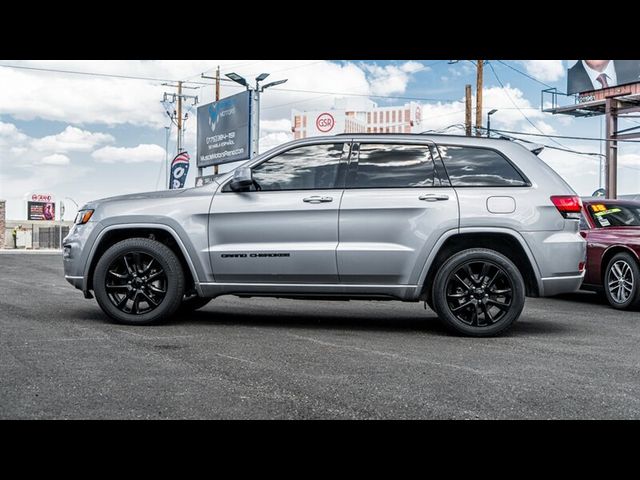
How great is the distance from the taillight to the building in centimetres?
8651

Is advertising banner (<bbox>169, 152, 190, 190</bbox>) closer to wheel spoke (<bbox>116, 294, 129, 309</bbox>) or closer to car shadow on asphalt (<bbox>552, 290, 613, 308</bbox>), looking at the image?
car shadow on asphalt (<bbox>552, 290, 613, 308</bbox>)

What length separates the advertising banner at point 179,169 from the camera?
44.1 m

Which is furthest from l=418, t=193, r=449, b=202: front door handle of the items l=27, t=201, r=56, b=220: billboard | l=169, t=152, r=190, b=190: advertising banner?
l=27, t=201, r=56, b=220: billboard

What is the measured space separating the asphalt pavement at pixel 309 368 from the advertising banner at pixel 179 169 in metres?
36.9

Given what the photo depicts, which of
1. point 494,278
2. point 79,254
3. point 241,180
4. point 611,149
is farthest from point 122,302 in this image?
point 611,149

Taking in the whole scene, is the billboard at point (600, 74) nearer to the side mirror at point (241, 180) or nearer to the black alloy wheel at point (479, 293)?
the black alloy wheel at point (479, 293)

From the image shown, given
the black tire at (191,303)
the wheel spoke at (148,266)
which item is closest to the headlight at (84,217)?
the wheel spoke at (148,266)

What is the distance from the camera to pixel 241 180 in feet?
21.6
